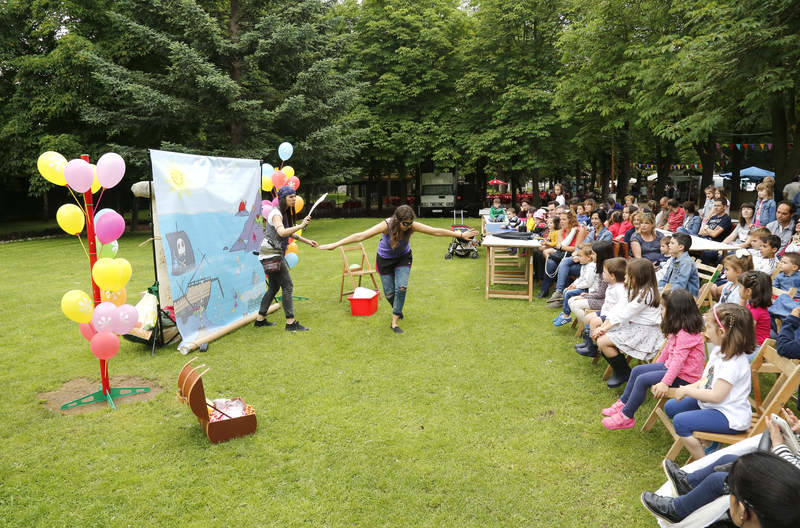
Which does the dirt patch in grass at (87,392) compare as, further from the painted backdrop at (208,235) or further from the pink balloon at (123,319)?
the painted backdrop at (208,235)

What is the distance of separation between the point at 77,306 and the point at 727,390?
5502mm

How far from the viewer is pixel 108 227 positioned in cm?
509

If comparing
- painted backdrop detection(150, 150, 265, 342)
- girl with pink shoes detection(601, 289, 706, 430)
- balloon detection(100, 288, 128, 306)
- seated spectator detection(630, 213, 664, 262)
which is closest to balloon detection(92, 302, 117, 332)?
balloon detection(100, 288, 128, 306)

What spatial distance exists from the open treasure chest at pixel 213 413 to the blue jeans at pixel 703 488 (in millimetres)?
3345

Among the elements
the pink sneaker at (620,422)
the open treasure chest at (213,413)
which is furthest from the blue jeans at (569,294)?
the open treasure chest at (213,413)

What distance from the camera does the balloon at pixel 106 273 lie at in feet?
16.0

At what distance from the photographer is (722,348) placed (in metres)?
3.52

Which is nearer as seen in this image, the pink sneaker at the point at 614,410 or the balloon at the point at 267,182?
the pink sneaker at the point at 614,410

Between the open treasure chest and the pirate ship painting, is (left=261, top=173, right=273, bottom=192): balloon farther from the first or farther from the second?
the open treasure chest

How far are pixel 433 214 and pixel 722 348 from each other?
23.8m

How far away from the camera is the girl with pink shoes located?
13.5 ft

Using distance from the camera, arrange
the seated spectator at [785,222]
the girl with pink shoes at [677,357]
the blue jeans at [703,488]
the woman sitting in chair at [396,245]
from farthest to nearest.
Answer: the seated spectator at [785,222]
the woman sitting in chair at [396,245]
the girl with pink shoes at [677,357]
the blue jeans at [703,488]

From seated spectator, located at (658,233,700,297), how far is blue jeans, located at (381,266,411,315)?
3.64m

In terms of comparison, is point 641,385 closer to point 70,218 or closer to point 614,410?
point 614,410
